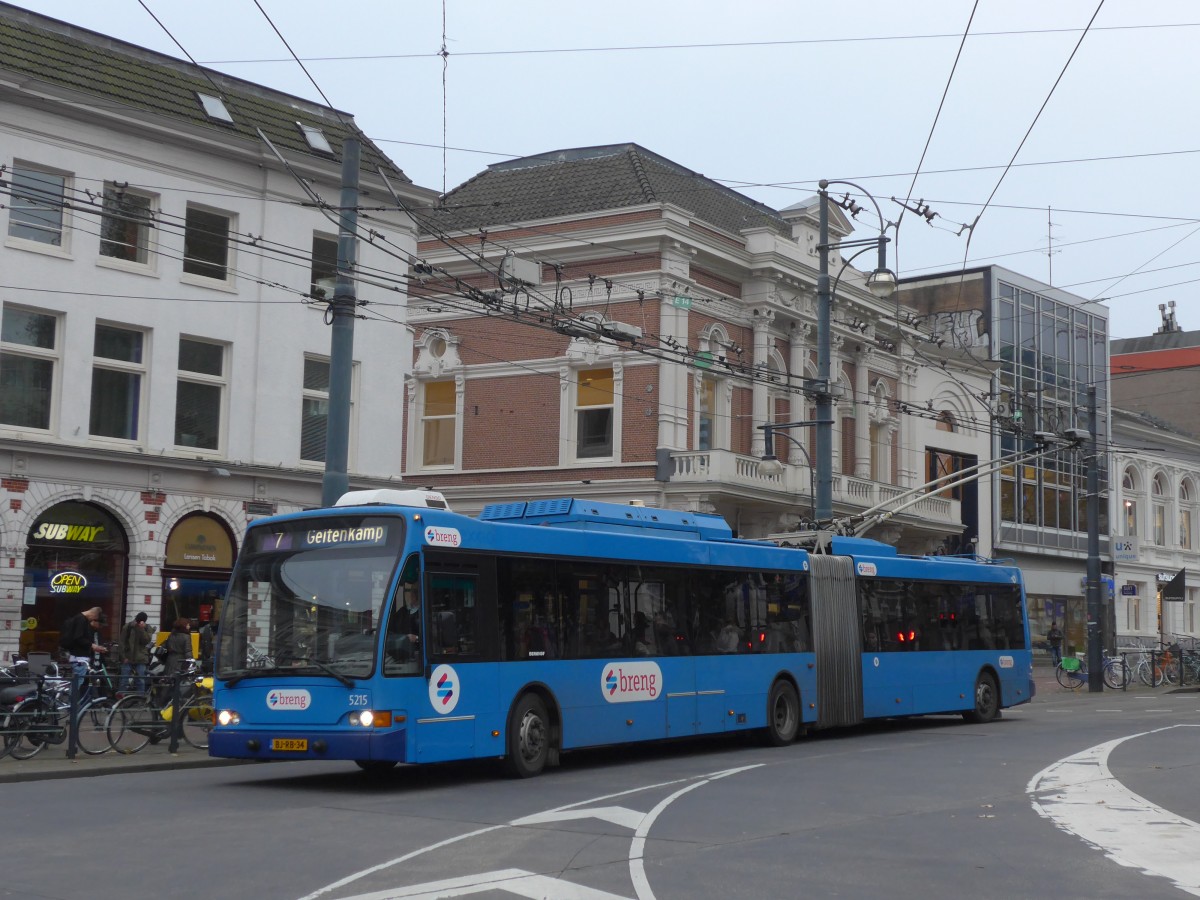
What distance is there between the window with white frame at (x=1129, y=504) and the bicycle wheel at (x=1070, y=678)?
22.7 meters

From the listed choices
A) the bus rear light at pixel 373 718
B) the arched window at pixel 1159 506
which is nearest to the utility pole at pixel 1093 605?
the arched window at pixel 1159 506

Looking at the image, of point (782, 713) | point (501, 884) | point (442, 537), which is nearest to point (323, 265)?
point (782, 713)

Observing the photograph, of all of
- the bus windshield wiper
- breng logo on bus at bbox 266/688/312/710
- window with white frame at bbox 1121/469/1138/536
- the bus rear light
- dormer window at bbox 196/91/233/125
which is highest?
dormer window at bbox 196/91/233/125

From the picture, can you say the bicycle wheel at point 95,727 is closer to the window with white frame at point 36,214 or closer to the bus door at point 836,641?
the bus door at point 836,641

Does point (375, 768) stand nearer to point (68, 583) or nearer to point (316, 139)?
point (68, 583)

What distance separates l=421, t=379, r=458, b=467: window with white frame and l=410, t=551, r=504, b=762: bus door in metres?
25.8

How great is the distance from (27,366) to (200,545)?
4.27 meters

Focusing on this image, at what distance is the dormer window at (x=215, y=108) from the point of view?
27812mm

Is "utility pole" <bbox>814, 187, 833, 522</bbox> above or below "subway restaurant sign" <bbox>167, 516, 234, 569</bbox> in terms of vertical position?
above

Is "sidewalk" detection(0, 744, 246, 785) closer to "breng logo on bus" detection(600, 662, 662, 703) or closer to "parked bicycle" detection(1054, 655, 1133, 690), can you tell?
"breng logo on bus" detection(600, 662, 662, 703)

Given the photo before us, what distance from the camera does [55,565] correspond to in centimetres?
2486

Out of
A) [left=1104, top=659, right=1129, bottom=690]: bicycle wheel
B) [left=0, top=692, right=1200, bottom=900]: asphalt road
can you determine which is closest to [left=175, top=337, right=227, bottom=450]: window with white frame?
[left=0, top=692, right=1200, bottom=900]: asphalt road

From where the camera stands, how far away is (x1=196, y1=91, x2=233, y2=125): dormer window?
27812 millimetres

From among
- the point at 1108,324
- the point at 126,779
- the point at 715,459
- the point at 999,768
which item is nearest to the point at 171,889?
the point at 126,779
